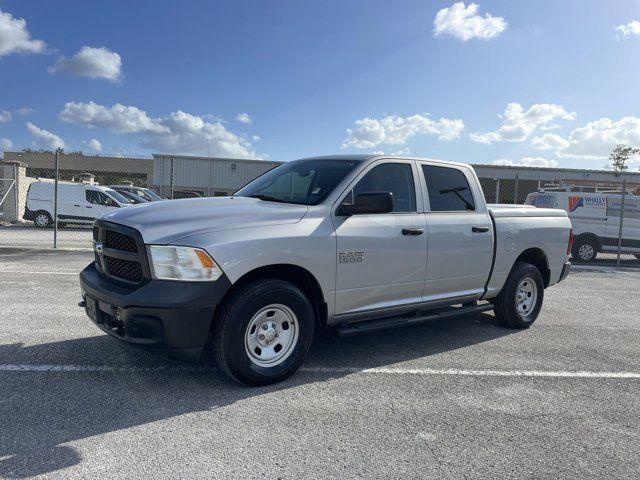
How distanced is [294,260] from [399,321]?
1.42 m

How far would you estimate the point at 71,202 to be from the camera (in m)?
19.2

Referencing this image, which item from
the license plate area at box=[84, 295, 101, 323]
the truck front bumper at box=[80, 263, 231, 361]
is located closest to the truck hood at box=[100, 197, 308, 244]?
the truck front bumper at box=[80, 263, 231, 361]

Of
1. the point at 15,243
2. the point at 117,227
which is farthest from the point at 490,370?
the point at 15,243

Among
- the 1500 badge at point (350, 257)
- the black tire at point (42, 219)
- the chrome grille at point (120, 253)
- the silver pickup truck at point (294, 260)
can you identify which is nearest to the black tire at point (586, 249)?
the silver pickup truck at point (294, 260)

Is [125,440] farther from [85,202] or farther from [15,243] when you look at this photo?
[85,202]

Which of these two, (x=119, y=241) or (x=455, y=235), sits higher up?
(x=455, y=235)

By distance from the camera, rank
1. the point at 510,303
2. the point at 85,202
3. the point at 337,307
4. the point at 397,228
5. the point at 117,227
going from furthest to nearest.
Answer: the point at 85,202
the point at 510,303
the point at 397,228
the point at 337,307
the point at 117,227

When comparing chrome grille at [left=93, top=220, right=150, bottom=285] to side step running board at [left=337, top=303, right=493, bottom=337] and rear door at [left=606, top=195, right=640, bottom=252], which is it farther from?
rear door at [left=606, top=195, right=640, bottom=252]

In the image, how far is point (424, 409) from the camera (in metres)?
3.72

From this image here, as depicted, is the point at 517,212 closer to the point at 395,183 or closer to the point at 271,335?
the point at 395,183

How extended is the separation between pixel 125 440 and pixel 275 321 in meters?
1.39

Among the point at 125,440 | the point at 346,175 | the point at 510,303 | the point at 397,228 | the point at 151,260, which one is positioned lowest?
the point at 125,440

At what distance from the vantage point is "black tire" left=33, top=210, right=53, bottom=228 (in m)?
19.2

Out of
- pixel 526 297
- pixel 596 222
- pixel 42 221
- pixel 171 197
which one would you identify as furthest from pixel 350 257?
pixel 42 221
